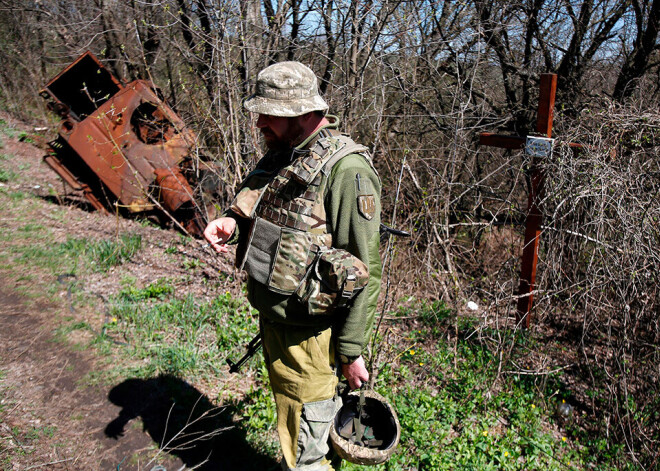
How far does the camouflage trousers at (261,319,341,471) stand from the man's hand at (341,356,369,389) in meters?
0.10

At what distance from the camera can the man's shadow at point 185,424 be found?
2.81m

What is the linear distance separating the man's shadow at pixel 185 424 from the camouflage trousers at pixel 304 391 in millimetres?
667

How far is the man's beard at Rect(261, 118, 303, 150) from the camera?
206 centimetres

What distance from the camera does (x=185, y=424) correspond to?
3055mm

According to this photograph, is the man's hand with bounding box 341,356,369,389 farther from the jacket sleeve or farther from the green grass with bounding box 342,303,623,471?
the green grass with bounding box 342,303,623,471

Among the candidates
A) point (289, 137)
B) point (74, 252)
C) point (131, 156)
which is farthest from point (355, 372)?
point (131, 156)

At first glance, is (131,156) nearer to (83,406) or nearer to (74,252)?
(74,252)

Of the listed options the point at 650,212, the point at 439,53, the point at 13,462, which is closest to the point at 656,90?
the point at 439,53

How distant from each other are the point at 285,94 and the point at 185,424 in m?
2.28

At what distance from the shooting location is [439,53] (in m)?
6.48

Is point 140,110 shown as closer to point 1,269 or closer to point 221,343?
point 1,269

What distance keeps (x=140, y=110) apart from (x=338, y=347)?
5.28 meters

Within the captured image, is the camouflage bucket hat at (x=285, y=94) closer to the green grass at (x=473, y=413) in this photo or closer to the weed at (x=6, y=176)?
the green grass at (x=473, y=413)

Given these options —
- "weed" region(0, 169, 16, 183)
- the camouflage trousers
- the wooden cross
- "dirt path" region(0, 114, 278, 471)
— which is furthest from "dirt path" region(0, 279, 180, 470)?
"weed" region(0, 169, 16, 183)
